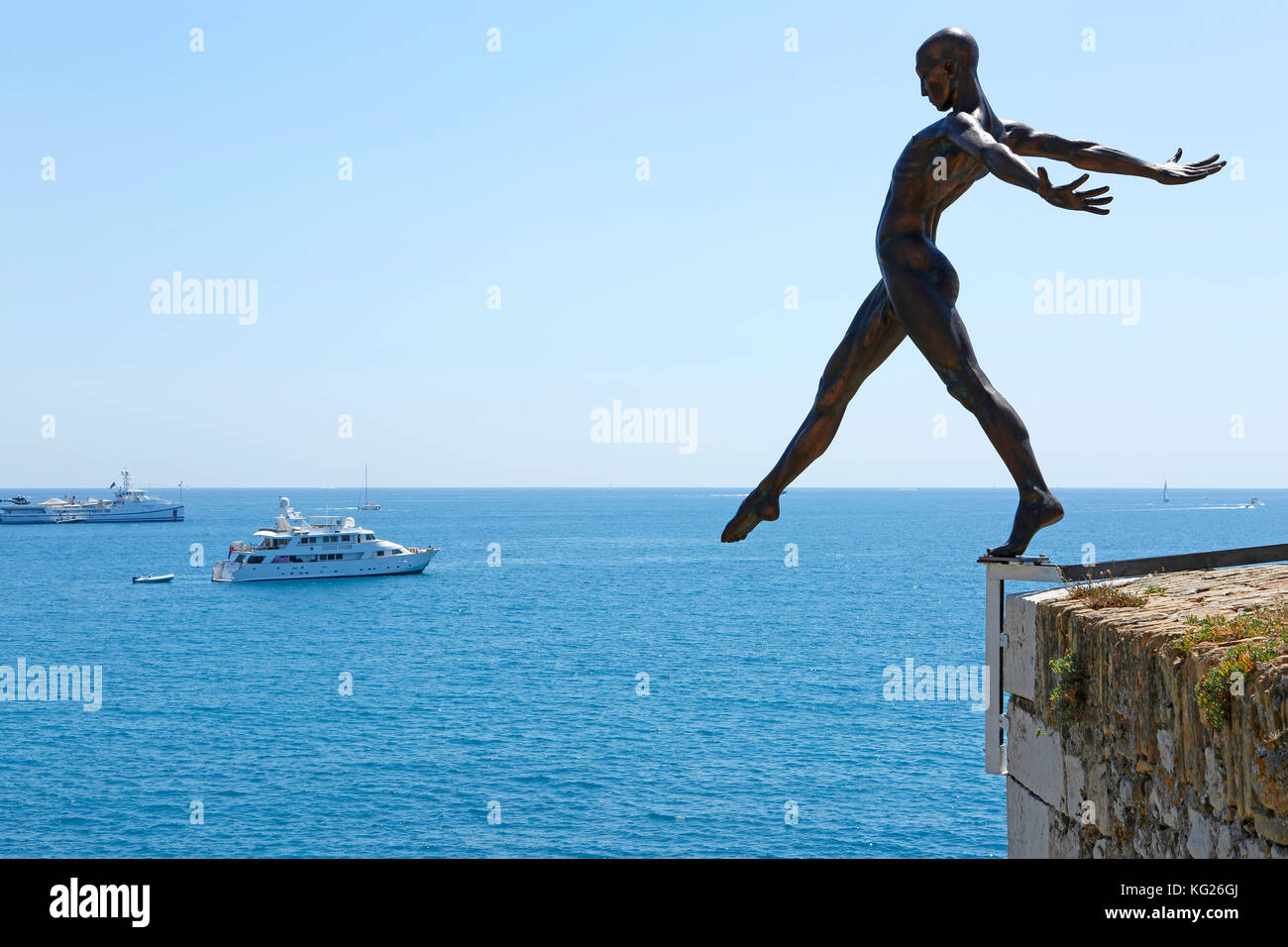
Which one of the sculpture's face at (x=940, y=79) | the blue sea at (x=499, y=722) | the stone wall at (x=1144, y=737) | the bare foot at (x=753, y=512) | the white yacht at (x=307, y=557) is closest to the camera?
the stone wall at (x=1144, y=737)

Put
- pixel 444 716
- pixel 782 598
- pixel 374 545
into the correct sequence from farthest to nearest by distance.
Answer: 1. pixel 374 545
2. pixel 782 598
3. pixel 444 716

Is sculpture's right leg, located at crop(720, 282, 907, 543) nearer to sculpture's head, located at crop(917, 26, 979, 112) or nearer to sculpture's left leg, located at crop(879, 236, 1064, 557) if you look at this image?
sculpture's left leg, located at crop(879, 236, 1064, 557)

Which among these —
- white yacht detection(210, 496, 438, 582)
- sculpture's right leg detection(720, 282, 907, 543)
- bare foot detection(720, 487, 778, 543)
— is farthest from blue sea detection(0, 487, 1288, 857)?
sculpture's right leg detection(720, 282, 907, 543)

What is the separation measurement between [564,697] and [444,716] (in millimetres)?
6571

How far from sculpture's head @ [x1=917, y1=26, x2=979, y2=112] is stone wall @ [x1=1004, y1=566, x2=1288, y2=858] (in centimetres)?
305

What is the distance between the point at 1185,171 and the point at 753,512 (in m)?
3.29

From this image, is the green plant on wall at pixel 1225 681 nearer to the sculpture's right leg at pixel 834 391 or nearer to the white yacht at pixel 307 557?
the sculpture's right leg at pixel 834 391

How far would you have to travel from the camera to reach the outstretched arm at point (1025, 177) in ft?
19.0

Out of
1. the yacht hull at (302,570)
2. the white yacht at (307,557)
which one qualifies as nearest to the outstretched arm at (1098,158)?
the white yacht at (307,557)

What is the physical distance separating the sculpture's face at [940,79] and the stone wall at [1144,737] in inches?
117

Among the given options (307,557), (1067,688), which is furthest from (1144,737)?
(307,557)
